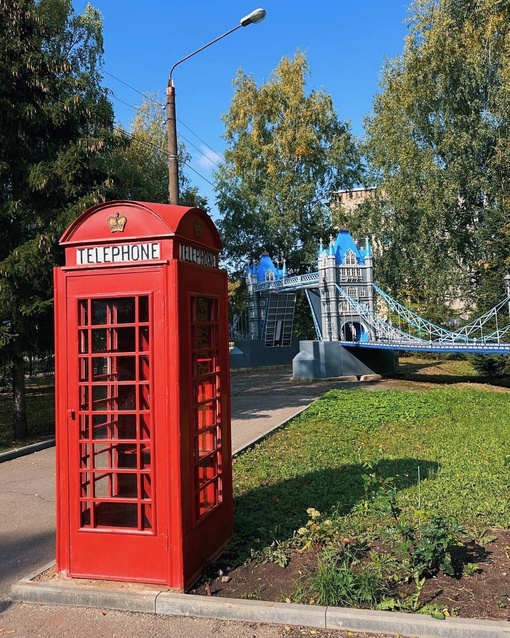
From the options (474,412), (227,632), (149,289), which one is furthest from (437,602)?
(474,412)

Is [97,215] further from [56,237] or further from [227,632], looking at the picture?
[56,237]

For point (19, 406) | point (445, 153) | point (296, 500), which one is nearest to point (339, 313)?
point (445, 153)

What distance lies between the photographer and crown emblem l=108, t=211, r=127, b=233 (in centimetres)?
402

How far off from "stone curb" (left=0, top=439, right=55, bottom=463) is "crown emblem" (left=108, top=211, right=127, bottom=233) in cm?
637

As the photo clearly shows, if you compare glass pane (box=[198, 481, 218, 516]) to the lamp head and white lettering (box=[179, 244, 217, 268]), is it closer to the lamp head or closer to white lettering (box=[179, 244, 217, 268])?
white lettering (box=[179, 244, 217, 268])

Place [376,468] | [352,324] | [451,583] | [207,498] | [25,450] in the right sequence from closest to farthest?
1. [451,583]
2. [207,498]
3. [376,468]
4. [25,450]
5. [352,324]

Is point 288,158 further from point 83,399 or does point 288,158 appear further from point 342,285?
point 83,399

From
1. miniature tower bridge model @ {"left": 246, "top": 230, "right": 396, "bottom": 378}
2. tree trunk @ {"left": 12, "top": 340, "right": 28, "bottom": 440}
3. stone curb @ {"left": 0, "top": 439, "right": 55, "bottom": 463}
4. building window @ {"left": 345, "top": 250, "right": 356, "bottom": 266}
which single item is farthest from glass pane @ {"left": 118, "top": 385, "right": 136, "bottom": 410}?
building window @ {"left": 345, "top": 250, "right": 356, "bottom": 266}

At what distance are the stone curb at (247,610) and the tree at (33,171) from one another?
631 centimetres

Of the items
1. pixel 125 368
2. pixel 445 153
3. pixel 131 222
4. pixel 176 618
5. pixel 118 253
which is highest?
pixel 445 153

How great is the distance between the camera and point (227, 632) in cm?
341

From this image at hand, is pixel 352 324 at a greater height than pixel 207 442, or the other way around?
pixel 352 324

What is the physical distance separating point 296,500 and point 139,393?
2533 millimetres

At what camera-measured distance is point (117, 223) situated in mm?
4035
